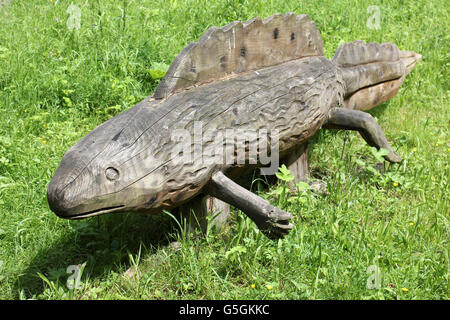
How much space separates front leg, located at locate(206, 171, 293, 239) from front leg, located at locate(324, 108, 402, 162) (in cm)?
142

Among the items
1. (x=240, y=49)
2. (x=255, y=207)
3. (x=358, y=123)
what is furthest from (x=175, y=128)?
(x=358, y=123)

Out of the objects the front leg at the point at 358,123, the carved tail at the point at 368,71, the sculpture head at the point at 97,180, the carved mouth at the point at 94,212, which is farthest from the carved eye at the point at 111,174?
the carved tail at the point at 368,71

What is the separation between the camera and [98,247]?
349 centimetres

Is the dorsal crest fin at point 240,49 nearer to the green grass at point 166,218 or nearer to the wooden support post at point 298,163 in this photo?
the wooden support post at point 298,163

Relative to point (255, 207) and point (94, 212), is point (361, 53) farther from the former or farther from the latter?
point (94, 212)

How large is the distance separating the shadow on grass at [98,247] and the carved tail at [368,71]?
2156mm

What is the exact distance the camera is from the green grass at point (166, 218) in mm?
3154

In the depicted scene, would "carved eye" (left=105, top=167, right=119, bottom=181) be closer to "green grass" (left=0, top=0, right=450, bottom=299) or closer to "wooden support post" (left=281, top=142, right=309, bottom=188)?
"green grass" (left=0, top=0, right=450, bottom=299)

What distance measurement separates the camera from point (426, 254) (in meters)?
3.39

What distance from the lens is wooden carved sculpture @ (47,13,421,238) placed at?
2.75 meters

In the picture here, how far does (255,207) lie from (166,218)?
86cm

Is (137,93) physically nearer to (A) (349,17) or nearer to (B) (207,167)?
(B) (207,167)

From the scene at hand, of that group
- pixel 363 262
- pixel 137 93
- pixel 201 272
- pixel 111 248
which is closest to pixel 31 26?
pixel 137 93

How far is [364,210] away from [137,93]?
96.6 inches
